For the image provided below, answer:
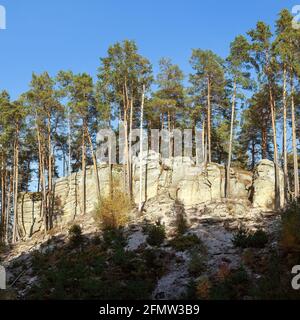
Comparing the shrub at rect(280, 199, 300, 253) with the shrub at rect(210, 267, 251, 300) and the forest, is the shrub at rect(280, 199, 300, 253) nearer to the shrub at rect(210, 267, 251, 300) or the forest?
the shrub at rect(210, 267, 251, 300)

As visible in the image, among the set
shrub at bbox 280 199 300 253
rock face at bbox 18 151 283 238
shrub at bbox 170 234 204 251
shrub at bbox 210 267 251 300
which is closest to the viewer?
shrub at bbox 210 267 251 300

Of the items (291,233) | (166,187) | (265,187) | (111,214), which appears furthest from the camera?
(166,187)

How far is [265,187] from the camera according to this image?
28.7 meters

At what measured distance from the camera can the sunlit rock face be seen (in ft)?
92.7

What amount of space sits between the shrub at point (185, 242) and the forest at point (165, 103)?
424 inches

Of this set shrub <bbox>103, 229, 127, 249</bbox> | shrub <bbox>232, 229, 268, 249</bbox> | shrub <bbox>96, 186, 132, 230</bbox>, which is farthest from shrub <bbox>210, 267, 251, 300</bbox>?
shrub <bbox>96, 186, 132, 230</bbox>

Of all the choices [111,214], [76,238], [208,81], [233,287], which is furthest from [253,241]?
[208,81]

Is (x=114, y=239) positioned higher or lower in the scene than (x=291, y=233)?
lower

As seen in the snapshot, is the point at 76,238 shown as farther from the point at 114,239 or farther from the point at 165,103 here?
the point at 165,103

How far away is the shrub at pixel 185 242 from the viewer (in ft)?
55.7

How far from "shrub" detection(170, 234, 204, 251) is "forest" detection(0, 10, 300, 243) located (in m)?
10.8

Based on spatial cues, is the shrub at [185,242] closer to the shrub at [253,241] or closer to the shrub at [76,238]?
the shrub at [253,241]

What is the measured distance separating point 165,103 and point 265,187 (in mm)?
11137
